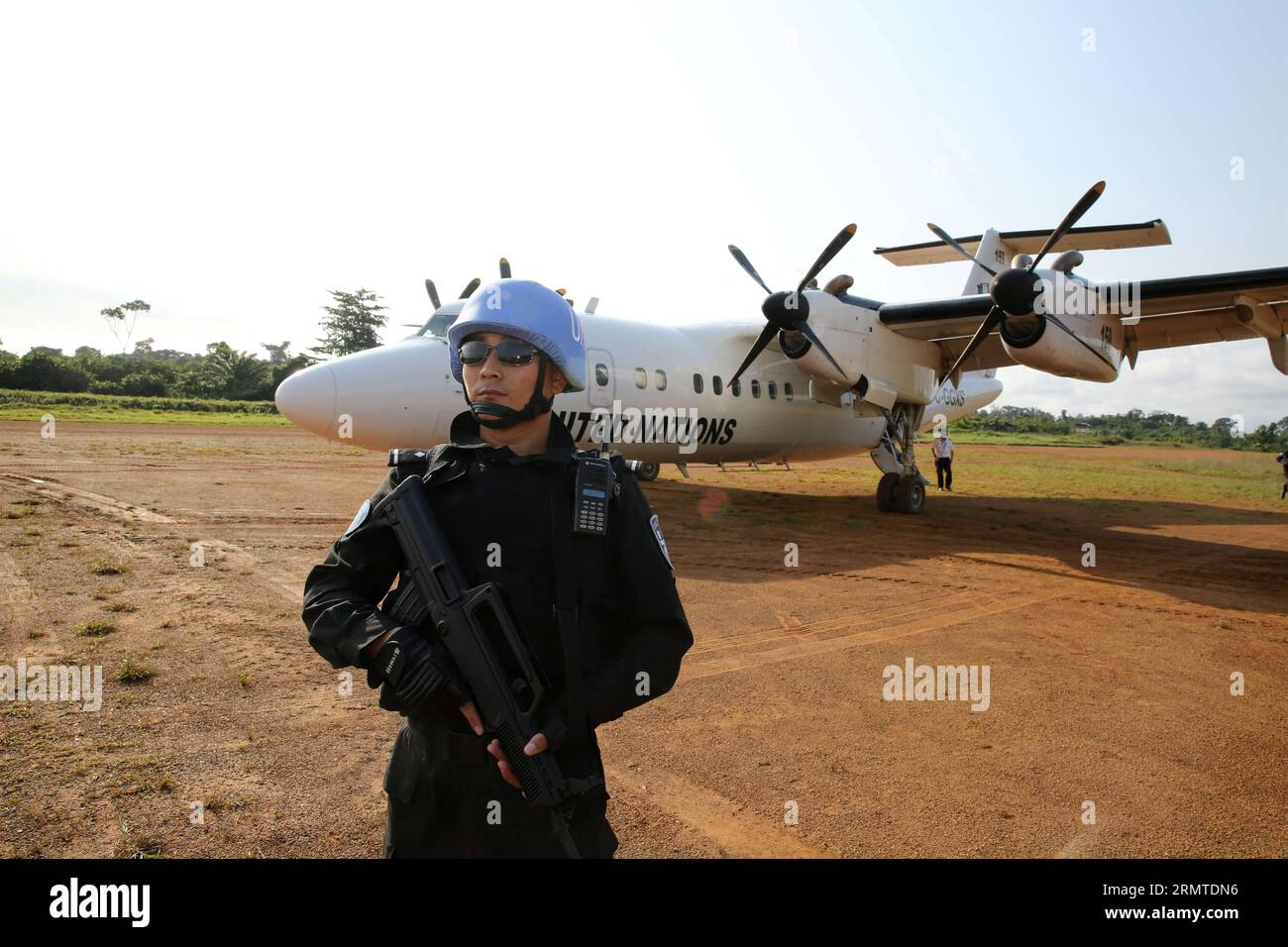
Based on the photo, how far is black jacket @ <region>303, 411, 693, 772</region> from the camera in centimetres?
188

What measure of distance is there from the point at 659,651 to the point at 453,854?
2.47ft

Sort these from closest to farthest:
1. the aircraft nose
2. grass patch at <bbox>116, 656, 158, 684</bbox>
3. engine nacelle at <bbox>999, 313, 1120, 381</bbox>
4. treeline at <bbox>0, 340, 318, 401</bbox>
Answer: grass patch at <bbox>116, 656, 158, 684</bbox> → the aircraft nose → engine nacelle at <bbox>999, 313, 1120, 381</bbox> → treeline at <bbox>0, 340, 318, 401</bbox>

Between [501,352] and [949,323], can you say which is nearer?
[501,352]

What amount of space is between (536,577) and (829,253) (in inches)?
524

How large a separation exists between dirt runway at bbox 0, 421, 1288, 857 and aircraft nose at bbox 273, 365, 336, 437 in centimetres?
151

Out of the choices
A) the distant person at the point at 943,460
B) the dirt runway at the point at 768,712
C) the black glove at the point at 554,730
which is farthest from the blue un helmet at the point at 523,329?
the distant person at the point at 943,460

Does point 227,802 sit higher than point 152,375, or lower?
lower

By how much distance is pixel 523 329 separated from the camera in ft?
7.11

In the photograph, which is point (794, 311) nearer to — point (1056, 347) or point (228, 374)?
point (1056, 347)

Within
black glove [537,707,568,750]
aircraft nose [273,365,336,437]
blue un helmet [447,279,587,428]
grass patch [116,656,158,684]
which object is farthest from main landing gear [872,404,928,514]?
black glove [537,707,568,750]

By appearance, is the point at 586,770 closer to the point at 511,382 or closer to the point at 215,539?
the point at 511,382

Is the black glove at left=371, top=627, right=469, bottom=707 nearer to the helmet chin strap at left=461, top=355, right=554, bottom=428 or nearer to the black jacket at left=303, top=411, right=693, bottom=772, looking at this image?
the black jacket at left=303, top=411, right=693, bottom=772

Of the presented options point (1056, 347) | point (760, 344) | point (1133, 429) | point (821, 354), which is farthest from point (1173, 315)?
point (1133, 429)
